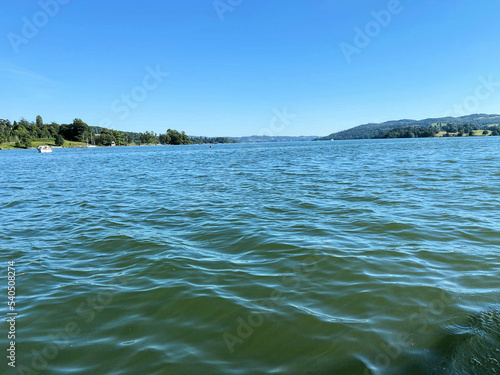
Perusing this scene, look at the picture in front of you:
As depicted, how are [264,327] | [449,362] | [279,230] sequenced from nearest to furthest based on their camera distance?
[449,362], [264,327], [279,230]

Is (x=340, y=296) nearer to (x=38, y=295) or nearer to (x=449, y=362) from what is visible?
(x=449, y=362)

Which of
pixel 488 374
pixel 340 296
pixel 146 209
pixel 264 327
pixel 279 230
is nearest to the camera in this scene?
pixel 488 374

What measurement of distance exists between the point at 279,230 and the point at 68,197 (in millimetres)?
13775

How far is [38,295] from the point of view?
588 centimetres

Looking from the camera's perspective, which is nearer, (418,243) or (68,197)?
(418,243)

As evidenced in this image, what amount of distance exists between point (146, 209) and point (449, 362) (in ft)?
40.1

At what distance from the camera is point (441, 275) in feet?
20.0

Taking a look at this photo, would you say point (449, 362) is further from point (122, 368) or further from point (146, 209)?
point (146, 209)

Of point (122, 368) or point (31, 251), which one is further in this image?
point (31, 251)

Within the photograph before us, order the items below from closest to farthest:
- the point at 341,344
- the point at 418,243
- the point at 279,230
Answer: the point at 341,344, the point at 418,243, the point at 279,230

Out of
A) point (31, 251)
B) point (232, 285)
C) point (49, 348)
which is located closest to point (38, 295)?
point (49, 348)

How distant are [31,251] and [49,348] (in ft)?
17.3

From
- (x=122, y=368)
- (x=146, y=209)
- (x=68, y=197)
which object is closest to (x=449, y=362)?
(x=122, y=368)

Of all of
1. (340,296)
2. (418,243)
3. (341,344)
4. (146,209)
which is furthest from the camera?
(146,209)
